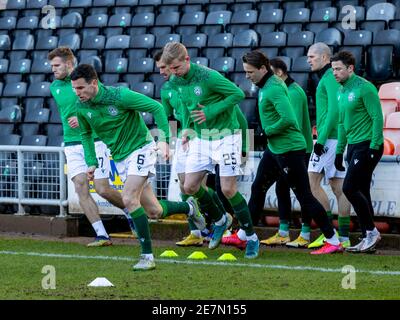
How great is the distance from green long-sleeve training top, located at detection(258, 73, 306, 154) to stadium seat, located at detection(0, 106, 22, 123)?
6.84m

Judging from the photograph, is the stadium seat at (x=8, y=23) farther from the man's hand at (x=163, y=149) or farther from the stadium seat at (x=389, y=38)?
the man's hand at (x=163, y=149)

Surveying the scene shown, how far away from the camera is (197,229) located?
11273 millimetres

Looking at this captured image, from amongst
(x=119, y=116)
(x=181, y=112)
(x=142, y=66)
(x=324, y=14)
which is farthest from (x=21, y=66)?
(x=119, y=116)

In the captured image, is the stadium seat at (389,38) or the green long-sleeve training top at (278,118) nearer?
the green long-sleeve training top at (278,118)

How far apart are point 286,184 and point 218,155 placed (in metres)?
1.32

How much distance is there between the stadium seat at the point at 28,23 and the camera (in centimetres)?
1916

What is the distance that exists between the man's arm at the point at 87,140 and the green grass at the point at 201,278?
0.95 m

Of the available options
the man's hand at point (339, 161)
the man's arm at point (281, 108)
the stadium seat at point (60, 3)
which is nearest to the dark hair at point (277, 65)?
the man's arm at point (281, 108)

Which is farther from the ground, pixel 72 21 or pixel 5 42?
pixel 72 21

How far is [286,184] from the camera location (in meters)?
11.1

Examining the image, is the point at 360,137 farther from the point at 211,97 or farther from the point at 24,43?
the point at 24,43
